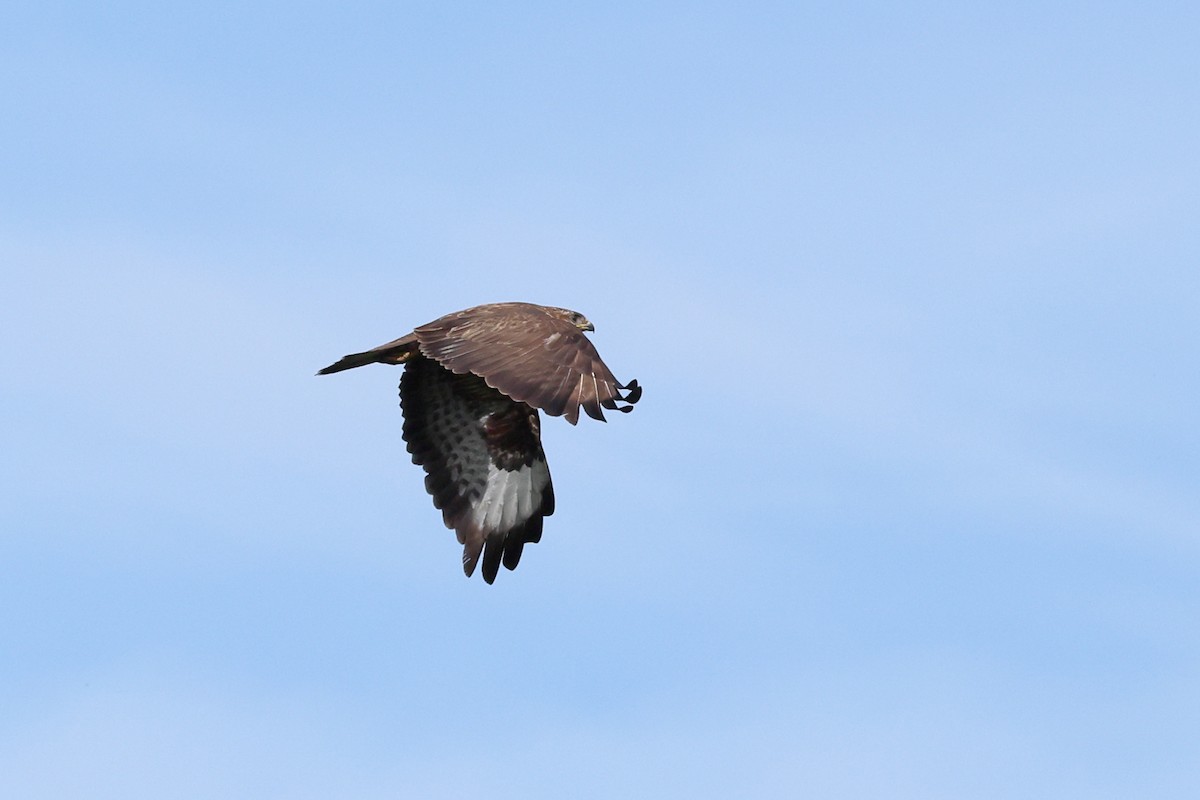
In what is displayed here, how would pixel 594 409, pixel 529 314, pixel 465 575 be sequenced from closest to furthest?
pixel 594 409, pixel 529 314, pixel 465 575

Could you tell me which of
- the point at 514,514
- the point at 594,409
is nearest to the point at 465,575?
the point at 514,514

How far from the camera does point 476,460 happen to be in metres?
23.9

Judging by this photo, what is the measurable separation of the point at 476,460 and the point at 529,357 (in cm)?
397

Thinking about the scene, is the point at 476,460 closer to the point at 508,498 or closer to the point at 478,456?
the point at 478,456

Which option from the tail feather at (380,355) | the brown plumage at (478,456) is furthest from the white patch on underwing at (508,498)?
the tail feather at (380,355)

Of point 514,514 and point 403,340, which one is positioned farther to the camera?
point 514,514

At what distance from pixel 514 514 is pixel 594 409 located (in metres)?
5.02

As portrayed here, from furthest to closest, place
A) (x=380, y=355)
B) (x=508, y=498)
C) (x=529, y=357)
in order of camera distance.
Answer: (x=508, y=498)
(x=380, y=355)
(x=529, y=357)

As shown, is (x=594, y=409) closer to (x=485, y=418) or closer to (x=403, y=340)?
(x=403, y=340)

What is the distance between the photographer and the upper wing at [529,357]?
1922 cm

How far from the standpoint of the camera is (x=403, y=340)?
2188 centimetres

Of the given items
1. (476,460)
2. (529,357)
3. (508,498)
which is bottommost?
(529,357)

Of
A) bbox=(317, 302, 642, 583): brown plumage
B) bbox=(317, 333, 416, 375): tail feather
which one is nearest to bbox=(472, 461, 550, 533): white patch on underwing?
bbox=(317, 302, 642, 583): brown plumage

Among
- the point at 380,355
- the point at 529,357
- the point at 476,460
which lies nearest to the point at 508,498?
the point at 476,460
